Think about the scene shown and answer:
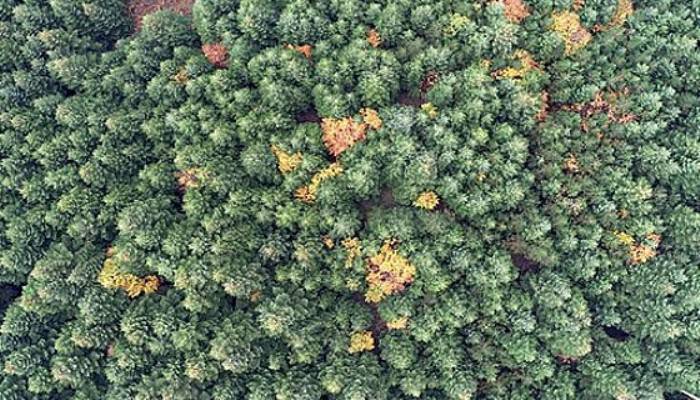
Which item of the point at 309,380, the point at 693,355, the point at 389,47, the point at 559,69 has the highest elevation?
the point at 389,47

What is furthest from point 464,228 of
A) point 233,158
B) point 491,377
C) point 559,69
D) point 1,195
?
point 1,195

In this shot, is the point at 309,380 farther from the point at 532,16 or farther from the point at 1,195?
the point at 532,16

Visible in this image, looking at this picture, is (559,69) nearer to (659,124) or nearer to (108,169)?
(659,124)

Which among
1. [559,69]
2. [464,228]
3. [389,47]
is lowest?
[464,228]

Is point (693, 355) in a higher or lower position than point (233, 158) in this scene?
lower

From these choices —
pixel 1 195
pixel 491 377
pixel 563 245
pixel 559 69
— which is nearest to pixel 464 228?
pixel 563 245

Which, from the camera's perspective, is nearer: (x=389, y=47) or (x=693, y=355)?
(x=693, y=355)
